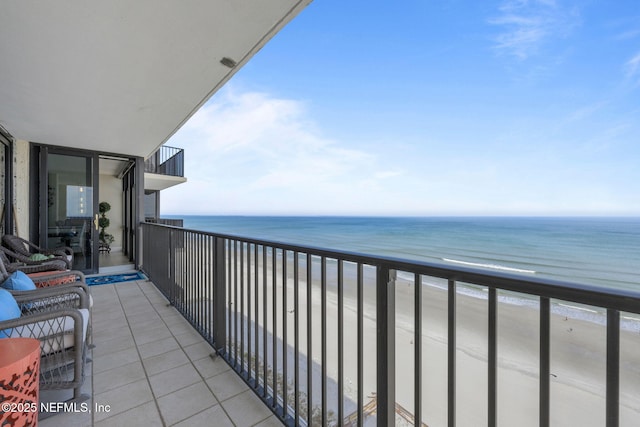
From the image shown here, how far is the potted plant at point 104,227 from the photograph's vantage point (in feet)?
24.9

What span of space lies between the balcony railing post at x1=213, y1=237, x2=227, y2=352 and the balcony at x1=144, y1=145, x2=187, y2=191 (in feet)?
22.9

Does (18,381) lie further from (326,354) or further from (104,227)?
(104,227)

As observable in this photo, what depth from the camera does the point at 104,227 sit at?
7789mm

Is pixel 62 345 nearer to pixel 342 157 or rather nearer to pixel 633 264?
pixel 633 264

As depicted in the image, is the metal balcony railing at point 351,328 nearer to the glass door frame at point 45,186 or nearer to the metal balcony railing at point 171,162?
the glass door frame at point 45,186

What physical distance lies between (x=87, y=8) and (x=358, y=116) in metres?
12.1

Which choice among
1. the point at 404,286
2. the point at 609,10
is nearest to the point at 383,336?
the point at 404,286

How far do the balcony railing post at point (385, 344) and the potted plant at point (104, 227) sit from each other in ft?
29.6

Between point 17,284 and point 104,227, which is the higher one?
point 104,227

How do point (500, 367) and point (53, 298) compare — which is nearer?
point (53, 298)

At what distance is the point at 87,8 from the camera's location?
5.41ft

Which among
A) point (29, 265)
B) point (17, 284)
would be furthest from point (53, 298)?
point (29, 265)

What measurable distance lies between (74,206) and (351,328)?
5270mm

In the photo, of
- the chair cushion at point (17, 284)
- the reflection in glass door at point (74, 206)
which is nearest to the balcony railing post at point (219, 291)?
the chair cushion at point (17, 284)
